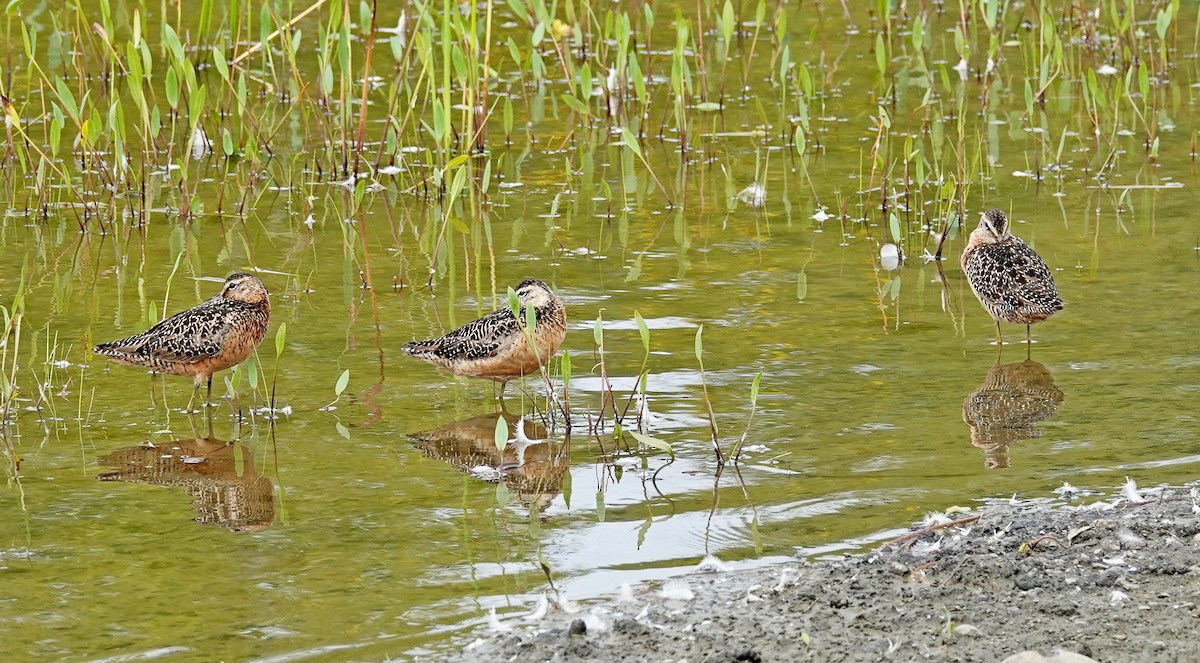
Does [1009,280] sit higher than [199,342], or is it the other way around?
[1009,280]

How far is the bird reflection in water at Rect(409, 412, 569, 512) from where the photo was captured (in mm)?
7266

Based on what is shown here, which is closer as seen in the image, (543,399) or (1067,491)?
(1067,491)

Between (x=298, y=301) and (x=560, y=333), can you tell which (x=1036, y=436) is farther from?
(x=298, y=301)

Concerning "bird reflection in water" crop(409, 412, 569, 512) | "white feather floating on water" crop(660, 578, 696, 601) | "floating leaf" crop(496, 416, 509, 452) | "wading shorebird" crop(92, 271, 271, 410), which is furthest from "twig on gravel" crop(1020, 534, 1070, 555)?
"wading shorebird" crop(92, 271, 271, 410)

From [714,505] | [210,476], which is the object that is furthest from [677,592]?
[210,476]

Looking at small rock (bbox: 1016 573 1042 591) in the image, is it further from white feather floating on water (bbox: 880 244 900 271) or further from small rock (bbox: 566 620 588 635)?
white feather floating on water (bbox: 880 244 900 271)

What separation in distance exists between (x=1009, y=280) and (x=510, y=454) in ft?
10.4

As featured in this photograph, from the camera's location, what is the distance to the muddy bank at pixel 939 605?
5094mm

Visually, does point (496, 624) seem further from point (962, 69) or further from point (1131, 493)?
point (962, 69)

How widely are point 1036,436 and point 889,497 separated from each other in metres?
1.23

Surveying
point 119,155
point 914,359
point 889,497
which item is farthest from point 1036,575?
point 119,155

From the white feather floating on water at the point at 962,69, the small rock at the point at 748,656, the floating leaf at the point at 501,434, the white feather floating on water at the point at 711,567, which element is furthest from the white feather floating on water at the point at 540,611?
the white feather floating on water at the point at 962,69

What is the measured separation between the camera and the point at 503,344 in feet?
27.4

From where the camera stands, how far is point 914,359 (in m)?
8.95
